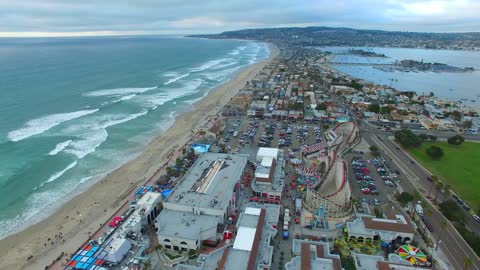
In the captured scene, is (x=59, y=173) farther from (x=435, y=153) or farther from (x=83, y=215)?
(x=435, y=153)

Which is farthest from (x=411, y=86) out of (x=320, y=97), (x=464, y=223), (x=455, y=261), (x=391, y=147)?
(x=455, y=261)

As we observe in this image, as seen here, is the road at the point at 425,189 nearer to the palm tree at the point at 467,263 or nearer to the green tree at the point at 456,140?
the palm tree at the point at 467,263

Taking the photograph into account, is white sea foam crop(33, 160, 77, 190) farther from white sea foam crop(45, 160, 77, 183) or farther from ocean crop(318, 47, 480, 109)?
ocean crop(318, 47, 480, 109)

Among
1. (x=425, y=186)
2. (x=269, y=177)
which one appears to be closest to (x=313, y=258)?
(x=269, y=177)

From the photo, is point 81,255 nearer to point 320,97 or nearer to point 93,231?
point 93,231

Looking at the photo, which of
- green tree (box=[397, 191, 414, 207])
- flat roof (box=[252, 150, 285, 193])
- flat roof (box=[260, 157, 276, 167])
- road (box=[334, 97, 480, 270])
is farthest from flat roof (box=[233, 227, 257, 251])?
green tree (box=[397, 191, 414, 207])

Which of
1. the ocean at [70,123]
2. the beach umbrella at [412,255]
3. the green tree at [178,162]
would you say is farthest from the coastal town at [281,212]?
the ocean at [70,123]
